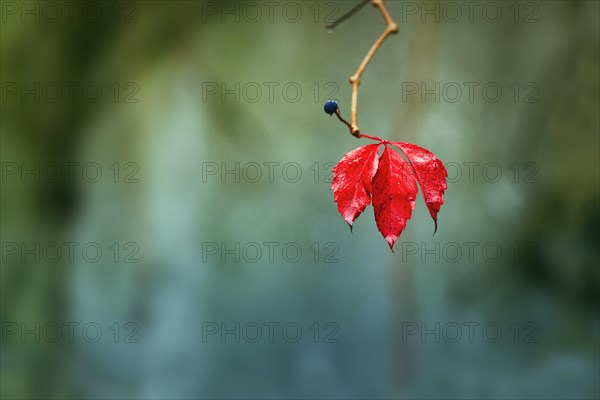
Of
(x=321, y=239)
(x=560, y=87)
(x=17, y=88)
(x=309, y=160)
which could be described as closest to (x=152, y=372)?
(x=321, y=239)

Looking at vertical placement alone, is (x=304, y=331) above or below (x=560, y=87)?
below

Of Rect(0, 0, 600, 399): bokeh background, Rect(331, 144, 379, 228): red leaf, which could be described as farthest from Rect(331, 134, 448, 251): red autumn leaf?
Rect(0, 0, 600, 399): bokeh background

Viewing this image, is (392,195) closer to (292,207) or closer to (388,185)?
(388,185)

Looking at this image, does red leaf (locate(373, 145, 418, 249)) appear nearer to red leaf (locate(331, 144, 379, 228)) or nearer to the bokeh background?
red leaf (locate(331, 144, 379, 228))

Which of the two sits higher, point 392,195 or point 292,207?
point 392,195

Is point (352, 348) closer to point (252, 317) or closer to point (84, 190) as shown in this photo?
point (252, 317)

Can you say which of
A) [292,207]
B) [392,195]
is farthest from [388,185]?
[292,207]
